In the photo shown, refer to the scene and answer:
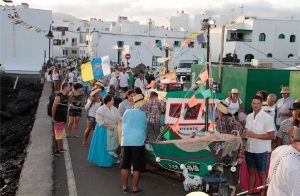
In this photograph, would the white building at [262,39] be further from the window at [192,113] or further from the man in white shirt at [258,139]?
the man in white shirt at [258,139]

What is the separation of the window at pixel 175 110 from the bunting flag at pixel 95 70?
378cm

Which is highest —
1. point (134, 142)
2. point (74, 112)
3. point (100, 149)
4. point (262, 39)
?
point (262, 39)

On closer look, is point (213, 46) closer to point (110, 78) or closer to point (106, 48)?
point (106, 48)

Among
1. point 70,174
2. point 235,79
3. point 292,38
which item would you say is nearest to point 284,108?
A: point 70,174

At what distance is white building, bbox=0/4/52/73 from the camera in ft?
116

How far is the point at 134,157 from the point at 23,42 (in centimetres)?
3261

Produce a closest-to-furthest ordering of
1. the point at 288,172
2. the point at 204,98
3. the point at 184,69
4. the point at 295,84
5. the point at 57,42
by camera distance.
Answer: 1. the point at 288,172
2. the point at 204,98
3. the point at 295,84
4. the point at 184,69
5. the point at 57,42

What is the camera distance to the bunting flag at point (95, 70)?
10875 millimetres

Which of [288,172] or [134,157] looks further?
[134,157]

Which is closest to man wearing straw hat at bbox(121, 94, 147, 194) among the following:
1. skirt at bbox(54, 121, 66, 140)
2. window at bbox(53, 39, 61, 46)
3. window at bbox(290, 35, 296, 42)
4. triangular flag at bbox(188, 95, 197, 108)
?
triangular flag at bbox(188, 95, 197, 108)

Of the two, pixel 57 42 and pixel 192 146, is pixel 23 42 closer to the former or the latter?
pixel 192 146

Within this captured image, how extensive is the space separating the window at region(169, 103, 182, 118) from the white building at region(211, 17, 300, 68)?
40.0 m

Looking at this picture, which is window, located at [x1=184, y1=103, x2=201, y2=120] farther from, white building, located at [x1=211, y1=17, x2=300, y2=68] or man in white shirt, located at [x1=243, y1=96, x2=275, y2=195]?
white building, located at [x1=211, y1=17, x2=300, y2=68]

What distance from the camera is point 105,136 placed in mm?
8586
